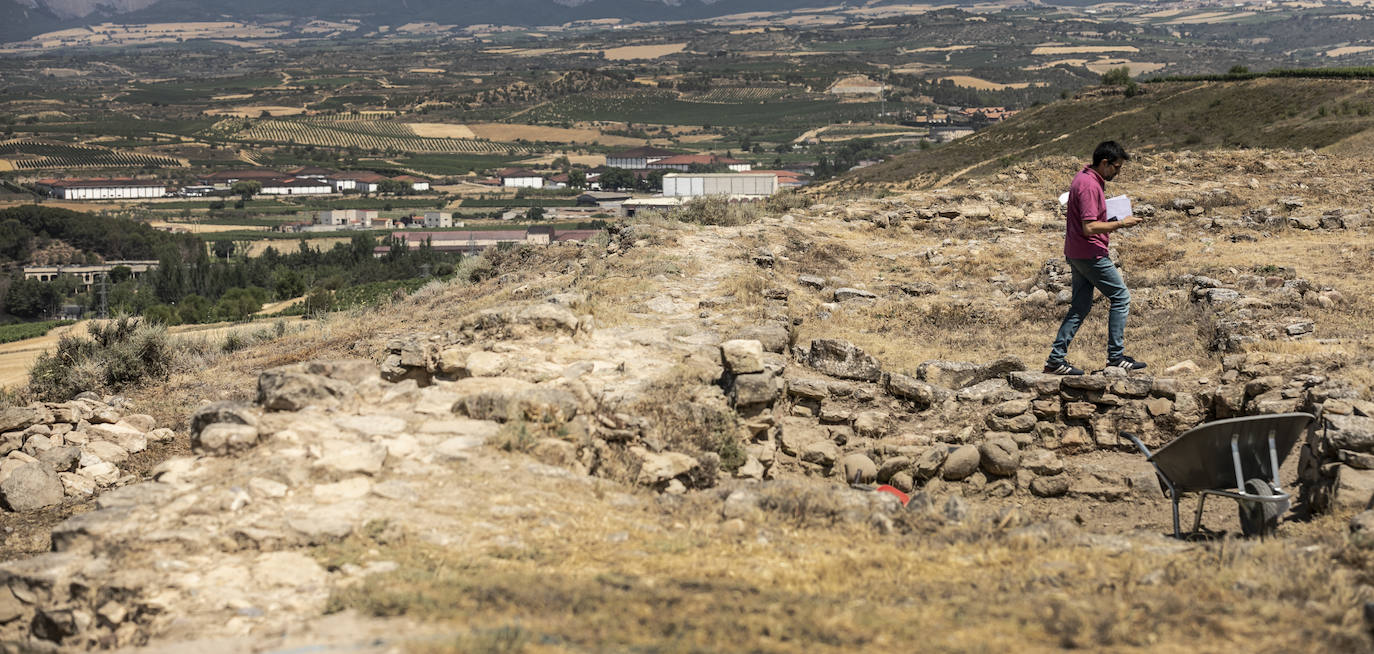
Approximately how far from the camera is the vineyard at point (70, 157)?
468 feet

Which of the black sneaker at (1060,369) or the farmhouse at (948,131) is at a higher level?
the black sneaker at (1060,369)

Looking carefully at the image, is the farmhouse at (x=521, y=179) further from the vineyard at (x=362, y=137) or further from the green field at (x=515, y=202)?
the vineyard at (x=362, y=137)

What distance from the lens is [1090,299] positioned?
10359 millimetres

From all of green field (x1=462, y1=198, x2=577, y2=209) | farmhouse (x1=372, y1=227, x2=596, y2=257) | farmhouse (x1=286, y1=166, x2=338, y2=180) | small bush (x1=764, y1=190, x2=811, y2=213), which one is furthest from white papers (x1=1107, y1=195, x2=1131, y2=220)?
farmhouse (x1=286, y1=166, x2=338, y2=180)

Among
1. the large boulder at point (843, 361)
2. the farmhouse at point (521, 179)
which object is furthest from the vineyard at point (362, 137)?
the large boulder at point (843, 361)

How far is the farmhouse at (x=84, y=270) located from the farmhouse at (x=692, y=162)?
60.3m

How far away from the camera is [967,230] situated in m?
20.7

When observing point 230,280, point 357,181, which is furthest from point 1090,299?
point 357,181

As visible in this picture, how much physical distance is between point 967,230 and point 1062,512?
1267 centimetres

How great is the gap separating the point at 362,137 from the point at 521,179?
54484 millimetres

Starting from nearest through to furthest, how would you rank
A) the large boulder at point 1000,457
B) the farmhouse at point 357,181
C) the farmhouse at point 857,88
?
the large boulder at point 1000,457
the farmhouse at point 357,181
the farmhouse at point 857,88

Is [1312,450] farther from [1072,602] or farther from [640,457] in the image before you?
[640,457]

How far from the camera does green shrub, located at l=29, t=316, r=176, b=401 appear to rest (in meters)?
14.2

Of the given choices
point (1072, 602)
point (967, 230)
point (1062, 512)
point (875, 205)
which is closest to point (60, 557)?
point (1072, 602)
